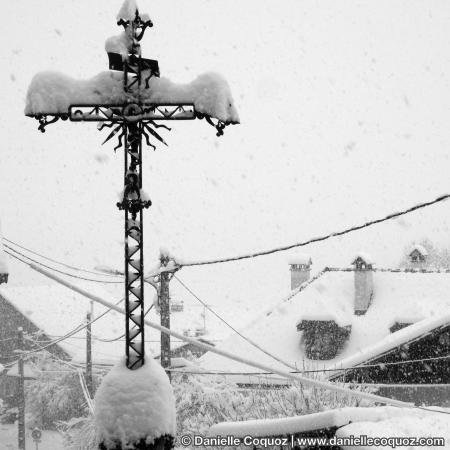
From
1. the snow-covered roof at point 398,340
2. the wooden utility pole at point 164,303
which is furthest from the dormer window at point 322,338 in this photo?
the wooden utility pole at point 164,303

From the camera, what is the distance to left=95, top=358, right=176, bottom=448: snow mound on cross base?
4168 millimetres

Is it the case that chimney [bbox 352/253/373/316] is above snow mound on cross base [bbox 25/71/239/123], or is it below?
below

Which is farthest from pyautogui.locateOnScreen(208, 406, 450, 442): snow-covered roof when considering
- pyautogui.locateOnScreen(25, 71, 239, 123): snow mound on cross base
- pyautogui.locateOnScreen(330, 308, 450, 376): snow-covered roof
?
pyautogui.locateOnScreen(330, 308, 450, 376): snow-covered roof

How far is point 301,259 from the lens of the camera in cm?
2402

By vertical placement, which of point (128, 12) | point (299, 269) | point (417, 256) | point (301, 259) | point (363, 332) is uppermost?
point (128, 12)

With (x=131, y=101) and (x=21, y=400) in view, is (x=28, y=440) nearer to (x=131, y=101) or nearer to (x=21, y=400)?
(x=21, y=400)

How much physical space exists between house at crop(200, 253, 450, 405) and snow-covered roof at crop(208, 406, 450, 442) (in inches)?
233

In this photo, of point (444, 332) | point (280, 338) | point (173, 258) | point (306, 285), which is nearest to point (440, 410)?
point (173, 258)

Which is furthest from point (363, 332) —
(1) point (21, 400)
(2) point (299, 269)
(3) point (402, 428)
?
(1) point (21, 400)

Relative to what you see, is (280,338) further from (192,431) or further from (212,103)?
(212,103)

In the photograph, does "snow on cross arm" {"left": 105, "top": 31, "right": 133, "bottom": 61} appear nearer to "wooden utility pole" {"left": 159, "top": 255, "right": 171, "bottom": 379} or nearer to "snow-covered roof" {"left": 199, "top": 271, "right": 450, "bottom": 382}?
"wooden utility pole" {"left": 159, "top": 255, "right": 171, "bottom": 379}

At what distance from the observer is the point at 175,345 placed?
33.6 meters

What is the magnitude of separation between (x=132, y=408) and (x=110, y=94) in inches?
108

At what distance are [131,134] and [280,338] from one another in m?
13.7
